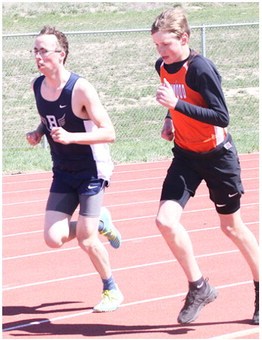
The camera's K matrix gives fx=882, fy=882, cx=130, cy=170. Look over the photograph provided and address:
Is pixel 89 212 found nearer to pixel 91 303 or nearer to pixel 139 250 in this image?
pixel 91 303

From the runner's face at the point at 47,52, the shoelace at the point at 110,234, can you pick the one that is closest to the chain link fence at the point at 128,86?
the shoelace at the point at 110,234

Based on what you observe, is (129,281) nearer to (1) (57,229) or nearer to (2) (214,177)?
(1) (57,229)

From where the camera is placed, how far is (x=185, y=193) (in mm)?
5855

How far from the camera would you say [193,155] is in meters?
5.83

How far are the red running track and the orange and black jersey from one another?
119 cm

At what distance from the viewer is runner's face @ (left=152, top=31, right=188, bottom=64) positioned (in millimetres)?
5621

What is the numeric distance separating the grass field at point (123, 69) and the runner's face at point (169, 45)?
7921mm

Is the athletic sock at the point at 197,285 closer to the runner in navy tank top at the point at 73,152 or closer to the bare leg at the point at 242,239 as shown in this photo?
the bare leg at the point at 242,239

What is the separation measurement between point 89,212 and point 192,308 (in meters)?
0.99

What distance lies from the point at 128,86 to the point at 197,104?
17.3 meters

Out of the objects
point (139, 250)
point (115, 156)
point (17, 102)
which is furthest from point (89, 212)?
point (17, 102)

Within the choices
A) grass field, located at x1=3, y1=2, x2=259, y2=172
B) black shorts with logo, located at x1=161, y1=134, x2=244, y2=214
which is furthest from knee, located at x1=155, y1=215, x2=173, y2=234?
grass field, located at x1=3, y1=2, x2=259, y2=172

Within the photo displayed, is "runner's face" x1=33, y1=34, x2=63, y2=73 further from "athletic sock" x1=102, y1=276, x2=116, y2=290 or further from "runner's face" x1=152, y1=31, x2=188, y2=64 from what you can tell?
"athletic sock" x1=102, y1=276, x2=116, y2=290

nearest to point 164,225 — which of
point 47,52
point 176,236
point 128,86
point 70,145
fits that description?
point 176,236
